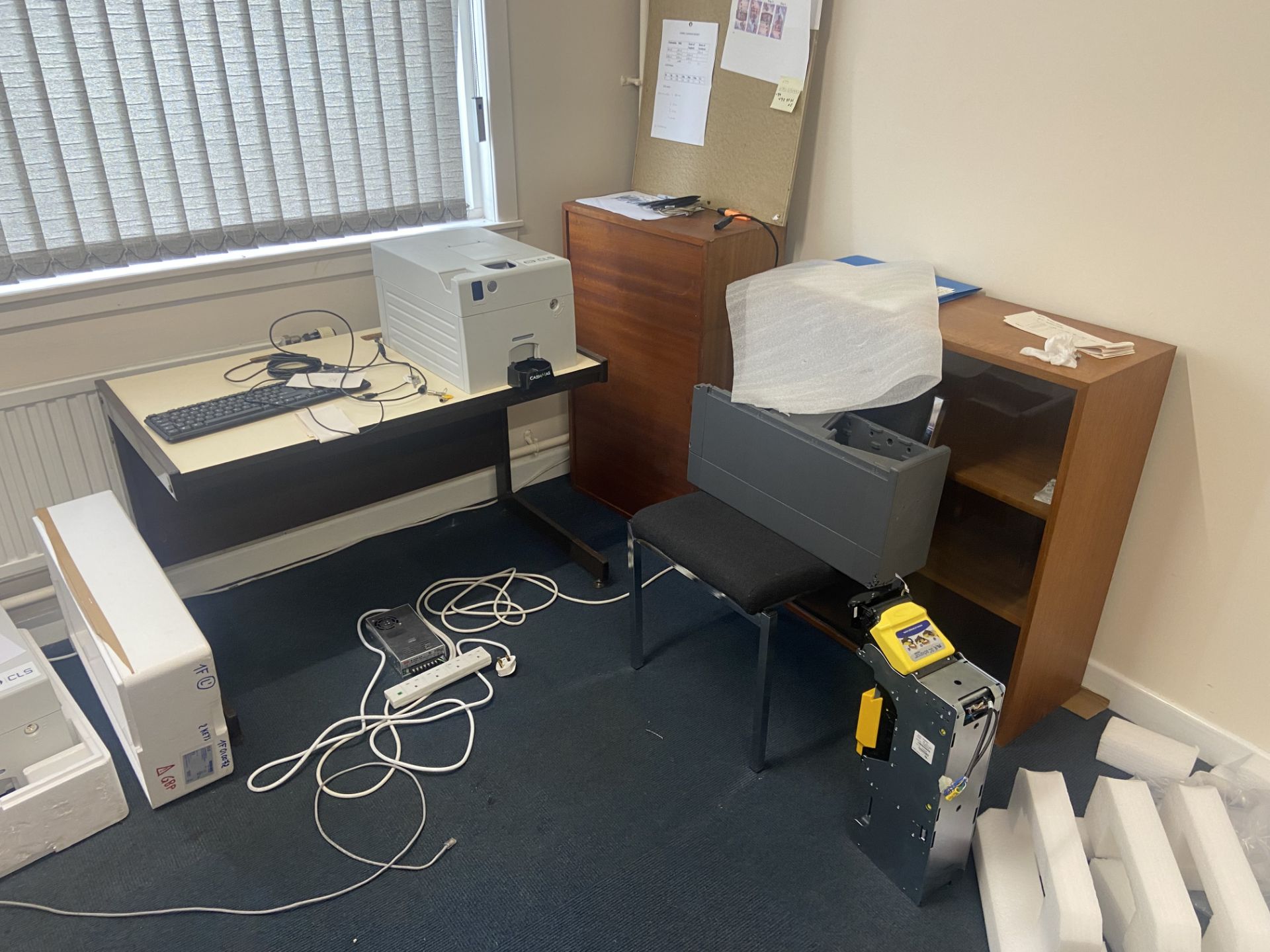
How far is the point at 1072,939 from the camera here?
1.44m

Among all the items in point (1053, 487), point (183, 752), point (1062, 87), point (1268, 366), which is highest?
point (1062, 87)

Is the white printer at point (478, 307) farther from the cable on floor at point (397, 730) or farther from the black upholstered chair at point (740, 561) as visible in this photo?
the cable on floor at point (397, 730)

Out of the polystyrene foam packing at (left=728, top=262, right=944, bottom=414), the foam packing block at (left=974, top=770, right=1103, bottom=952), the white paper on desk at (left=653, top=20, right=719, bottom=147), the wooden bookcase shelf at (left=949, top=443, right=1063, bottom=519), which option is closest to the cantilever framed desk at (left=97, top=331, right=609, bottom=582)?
the polystyrene foam packing at (left=728, top=262, right=944, bottom=414)

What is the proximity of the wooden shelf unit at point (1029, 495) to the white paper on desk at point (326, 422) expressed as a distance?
4.28 ft

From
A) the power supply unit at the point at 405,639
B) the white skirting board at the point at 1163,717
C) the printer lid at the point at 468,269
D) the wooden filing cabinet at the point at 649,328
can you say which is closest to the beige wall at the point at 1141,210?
the white skirting board at the point at 1163,717

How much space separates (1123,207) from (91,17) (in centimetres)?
226

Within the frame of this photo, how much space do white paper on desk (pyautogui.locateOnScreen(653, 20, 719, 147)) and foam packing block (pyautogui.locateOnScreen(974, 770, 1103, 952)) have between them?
195 centimetres

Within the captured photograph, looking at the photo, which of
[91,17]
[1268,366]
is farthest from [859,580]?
[91,17]

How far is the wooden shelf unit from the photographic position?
5.68ft

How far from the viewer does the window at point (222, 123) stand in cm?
195

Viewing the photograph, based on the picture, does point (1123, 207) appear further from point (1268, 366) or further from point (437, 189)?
point (437, 189)

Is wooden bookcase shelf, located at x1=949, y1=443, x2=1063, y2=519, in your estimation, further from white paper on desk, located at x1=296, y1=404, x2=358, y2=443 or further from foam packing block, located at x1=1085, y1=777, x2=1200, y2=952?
white paper on desk, located at x1=296, y1=404, x2=358, y2=443

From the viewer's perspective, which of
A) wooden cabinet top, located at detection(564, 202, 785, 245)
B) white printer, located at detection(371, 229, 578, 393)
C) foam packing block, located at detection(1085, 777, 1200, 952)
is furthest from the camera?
wooden cabinet top, located at detection(564, 202, 785, 245)

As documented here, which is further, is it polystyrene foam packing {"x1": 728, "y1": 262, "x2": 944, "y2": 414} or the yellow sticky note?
the yellow sticky note
